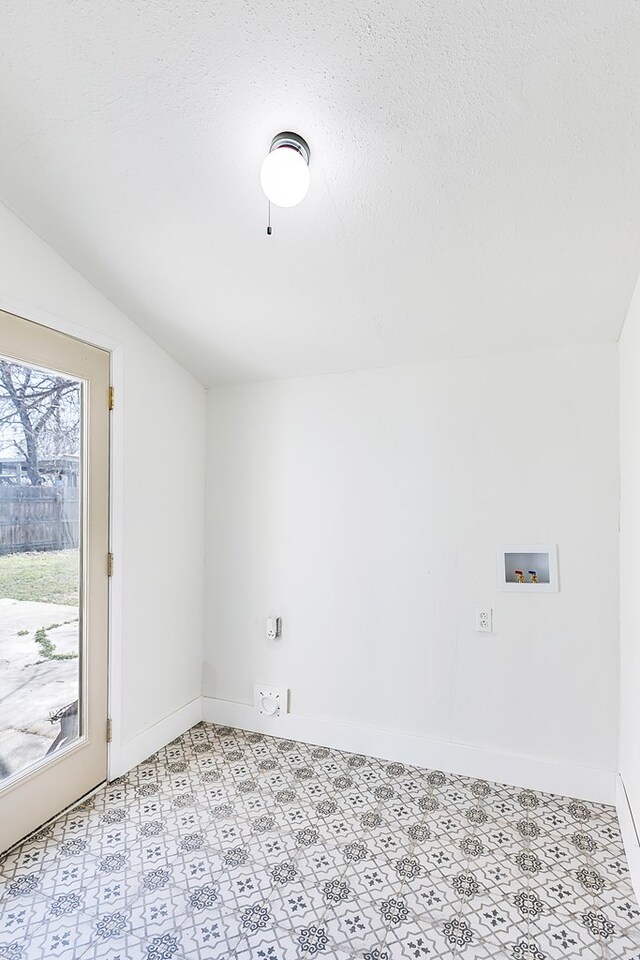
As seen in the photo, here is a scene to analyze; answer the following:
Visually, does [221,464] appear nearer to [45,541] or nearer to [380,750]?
[45,541]

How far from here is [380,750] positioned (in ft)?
8.33

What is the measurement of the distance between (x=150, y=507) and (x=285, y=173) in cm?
172

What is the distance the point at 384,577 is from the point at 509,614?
605 mm

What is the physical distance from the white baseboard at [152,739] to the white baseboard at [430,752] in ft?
0.35

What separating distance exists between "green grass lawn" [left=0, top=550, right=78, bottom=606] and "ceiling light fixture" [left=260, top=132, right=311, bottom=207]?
154cm

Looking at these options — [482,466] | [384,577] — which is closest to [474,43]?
[482,466]

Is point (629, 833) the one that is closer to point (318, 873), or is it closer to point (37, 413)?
point (318, 873)

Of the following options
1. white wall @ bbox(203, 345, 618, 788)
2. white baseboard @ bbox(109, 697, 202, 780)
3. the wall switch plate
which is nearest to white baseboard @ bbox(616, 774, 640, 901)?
white wall @ bbox(203, 345, 618, 788)

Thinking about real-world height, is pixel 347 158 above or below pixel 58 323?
above

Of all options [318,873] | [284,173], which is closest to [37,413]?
[284,173]

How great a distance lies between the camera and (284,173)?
1335 mm

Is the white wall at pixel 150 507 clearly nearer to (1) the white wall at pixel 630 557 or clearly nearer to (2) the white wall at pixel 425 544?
(2) the white wall at pixel 425 544

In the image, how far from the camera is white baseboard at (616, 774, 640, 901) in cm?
164

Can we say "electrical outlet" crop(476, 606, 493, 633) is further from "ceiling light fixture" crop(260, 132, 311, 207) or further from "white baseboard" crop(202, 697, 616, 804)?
"ceiling light fixture" crop(260, 132, 311, 207)
